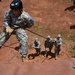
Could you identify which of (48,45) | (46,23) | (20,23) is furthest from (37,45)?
(20,23)

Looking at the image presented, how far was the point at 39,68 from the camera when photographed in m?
3.52

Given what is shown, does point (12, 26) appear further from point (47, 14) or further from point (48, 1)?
point (48, 1)

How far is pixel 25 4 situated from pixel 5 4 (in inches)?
57.8

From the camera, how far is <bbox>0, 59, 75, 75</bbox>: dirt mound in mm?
3402

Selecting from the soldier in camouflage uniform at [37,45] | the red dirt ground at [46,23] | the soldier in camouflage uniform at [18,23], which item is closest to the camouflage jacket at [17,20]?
the soldier in camouflage uniform at [18,23]

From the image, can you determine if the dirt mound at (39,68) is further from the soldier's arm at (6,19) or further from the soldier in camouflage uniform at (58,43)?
the soldier in camouflage uniform at (58,43)

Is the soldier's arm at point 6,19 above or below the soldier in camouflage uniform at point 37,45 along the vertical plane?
Result: above

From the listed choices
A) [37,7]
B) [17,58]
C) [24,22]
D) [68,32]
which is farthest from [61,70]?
[37,7]

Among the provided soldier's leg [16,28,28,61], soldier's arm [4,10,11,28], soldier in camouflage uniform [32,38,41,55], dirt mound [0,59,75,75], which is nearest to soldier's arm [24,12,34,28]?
soldier's leg [16,28,28,61]

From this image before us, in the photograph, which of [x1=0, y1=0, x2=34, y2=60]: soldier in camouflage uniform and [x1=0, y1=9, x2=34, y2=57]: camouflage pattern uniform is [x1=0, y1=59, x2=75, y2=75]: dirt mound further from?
[x1=0, y1=9, x2=34, y2=57]: camouflage pattern uniform

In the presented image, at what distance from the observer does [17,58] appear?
13.1 meters

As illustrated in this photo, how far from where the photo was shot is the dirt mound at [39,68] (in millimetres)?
3402

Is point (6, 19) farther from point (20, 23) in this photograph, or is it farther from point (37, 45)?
point (37, 45)

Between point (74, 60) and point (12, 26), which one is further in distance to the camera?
point (12, 26)
